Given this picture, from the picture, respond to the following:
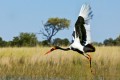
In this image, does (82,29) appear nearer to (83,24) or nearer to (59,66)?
(83,24)

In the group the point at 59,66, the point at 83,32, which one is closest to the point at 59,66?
the point at 59,66

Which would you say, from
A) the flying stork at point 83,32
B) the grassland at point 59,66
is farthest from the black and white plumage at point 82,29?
the grassland at point 59,66

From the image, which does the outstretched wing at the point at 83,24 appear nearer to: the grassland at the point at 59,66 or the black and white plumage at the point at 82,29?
the black and white plumage at the point at 82,29

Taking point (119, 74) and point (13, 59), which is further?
point (13, 59)

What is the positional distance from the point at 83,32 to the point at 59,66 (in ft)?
12.4

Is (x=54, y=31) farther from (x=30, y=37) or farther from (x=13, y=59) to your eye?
(x=13, y=59)

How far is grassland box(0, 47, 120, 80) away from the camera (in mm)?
12734

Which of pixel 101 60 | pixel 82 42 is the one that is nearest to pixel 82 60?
pixel 101 60

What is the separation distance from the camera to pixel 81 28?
31.6 ft

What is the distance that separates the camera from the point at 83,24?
9.61m

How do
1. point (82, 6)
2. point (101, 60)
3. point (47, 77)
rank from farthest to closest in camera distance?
point (101, 60) → point (47, 77) → point (82, 6)

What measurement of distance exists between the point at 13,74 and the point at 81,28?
4.30m

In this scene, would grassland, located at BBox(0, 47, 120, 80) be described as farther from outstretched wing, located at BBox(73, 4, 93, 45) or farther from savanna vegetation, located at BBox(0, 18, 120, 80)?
outstretched wing, located at BBox(73, 4, 93, 45)

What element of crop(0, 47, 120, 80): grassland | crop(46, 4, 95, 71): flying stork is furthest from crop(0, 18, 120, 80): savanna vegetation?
crop(46, 4, 95, 71): flying stork
